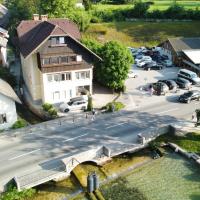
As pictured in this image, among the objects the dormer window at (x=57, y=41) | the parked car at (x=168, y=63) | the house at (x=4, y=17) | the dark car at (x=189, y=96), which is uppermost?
the house at (x=4, y=17)

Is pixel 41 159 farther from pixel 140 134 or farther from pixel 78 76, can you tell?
pixel 78 76

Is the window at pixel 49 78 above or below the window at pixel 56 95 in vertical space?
above

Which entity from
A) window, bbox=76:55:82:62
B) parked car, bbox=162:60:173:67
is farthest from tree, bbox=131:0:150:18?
window, bbox=76:55:82:62

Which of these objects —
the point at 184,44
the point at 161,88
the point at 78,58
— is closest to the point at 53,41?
the point at 78,58

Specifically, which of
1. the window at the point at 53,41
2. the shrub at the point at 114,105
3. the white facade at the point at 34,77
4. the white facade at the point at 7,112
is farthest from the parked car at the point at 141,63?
the white facade at the point at 7,112

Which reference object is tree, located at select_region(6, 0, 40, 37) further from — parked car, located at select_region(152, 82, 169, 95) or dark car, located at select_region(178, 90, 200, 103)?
dark car, located at select_region(178, 90, 200, 103)

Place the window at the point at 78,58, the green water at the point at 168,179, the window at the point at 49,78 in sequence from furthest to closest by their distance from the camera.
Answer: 1. the window at the point at 78,58
2. the window at the point at 49,78
3. the green water at the point at 168,179

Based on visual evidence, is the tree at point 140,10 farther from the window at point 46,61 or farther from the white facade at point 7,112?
the white facade at point 7,112
